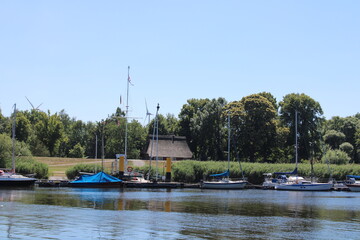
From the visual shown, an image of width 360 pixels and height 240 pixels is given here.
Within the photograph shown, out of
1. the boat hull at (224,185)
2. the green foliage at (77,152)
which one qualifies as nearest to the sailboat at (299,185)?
the boat hull at (224,185)

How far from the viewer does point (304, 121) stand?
4793 inches

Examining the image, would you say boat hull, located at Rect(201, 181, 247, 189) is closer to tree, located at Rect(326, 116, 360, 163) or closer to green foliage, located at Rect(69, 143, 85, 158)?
tree, located at Rect(326, 116, 360, 163)

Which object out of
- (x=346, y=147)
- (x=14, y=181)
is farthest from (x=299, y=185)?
(x=14, y=181)

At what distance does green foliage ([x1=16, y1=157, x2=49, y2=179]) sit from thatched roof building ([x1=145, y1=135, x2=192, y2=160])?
3817cm

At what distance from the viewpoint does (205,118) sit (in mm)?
129750

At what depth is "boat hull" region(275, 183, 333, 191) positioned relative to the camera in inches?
3634

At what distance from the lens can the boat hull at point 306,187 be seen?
9231 cm

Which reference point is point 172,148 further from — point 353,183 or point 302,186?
point 353,183

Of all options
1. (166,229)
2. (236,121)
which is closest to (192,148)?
(236,121)

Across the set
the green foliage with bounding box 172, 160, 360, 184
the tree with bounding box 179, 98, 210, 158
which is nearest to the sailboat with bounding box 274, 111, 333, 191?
the green foliage with bounding box 172, 160, 360, 184

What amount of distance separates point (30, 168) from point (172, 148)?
150 feet

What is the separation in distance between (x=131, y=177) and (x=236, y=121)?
36.2 metres

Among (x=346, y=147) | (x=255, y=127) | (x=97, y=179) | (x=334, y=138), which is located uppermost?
(x=255, y=127)

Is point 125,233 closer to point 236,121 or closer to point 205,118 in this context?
point 236,121
